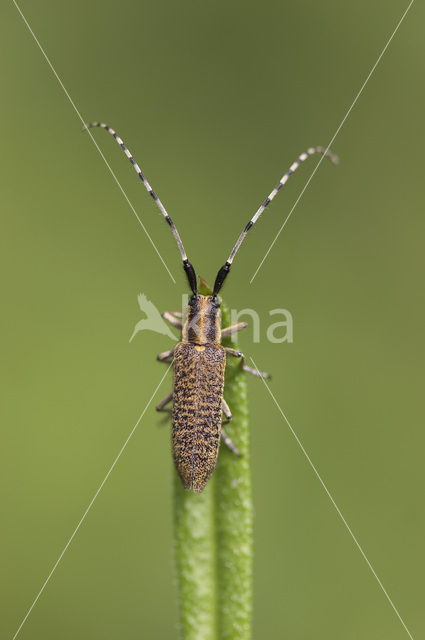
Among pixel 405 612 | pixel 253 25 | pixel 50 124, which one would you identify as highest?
pixel 253 25

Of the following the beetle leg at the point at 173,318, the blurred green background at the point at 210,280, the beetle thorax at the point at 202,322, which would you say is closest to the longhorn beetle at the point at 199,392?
the beetle thorax at the point at 202,322

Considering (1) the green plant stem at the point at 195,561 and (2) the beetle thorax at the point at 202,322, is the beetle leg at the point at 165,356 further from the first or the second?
(1) the green plant stem at the point at 195,561

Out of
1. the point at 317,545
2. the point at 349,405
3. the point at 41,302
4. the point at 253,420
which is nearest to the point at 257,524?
the point at 317,545

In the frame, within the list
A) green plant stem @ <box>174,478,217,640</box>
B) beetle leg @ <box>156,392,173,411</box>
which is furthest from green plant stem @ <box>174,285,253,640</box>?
beetle leg @ <box>156,392,173,411</box>

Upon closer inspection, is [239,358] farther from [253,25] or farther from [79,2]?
[79,2]

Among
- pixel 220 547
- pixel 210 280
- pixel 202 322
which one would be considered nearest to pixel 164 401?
pixel 202 322
